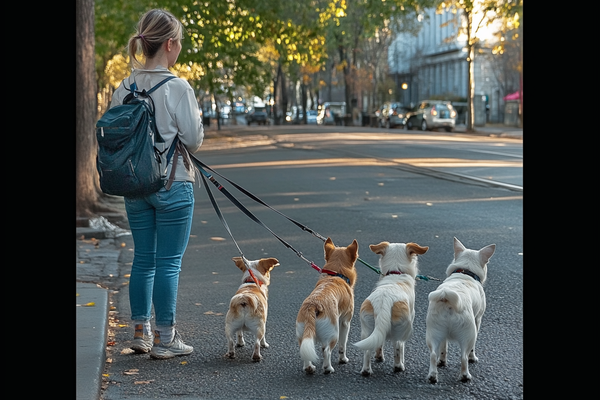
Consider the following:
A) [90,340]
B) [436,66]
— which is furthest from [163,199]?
[436,66]

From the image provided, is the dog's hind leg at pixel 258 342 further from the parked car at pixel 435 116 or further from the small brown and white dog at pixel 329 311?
the parked car at pixel 435 116

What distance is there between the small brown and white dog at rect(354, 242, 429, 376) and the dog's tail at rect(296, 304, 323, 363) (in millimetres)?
258

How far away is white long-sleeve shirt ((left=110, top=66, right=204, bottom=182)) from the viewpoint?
4.81 meters

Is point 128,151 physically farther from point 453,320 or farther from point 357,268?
point 357,268

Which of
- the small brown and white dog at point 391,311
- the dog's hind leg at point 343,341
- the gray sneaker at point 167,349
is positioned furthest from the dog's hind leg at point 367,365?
the gray sneaker at point 167,349

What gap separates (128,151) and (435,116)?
145ft

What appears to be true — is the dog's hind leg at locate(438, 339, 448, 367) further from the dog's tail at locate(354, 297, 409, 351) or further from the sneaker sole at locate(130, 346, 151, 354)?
the sneaker sole at locate(130, 346, 151, 354)
